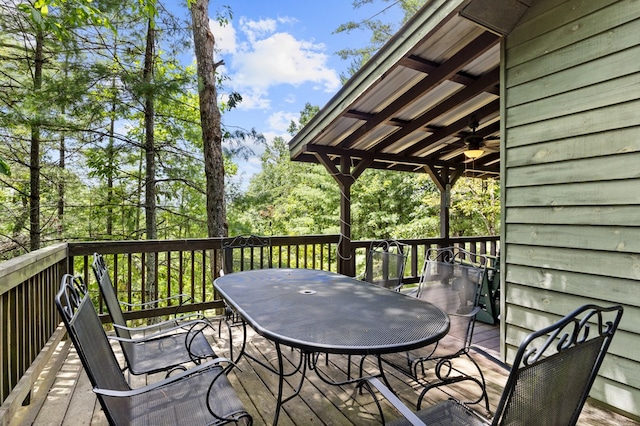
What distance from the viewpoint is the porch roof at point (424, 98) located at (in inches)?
108

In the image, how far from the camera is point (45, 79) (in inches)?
237

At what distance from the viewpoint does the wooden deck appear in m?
2.16

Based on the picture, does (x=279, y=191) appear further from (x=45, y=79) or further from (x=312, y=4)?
(x=45, y=79)

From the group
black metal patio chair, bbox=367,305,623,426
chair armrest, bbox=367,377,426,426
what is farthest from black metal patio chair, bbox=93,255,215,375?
black metal patio chair, bbox=367,305,623,426

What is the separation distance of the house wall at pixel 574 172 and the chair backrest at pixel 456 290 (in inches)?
18.0

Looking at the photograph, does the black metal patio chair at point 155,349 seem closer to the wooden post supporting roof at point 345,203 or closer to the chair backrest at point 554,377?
the chair backrest at point 554,377

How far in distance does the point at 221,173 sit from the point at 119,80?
344cm

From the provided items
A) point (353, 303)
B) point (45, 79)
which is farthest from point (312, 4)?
point (353, 303)

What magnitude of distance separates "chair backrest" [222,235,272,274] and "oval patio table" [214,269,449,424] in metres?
1.04

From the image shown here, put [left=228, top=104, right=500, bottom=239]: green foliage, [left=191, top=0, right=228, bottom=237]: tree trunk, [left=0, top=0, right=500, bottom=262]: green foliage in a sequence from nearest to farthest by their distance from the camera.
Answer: [left=191, top=0, right=228, bottom=237]: tree trunk → [left=0, top=0, right=500, bottom=262]: green foliage → [left=228, top=104, right=500, bottom=239]: green foliage

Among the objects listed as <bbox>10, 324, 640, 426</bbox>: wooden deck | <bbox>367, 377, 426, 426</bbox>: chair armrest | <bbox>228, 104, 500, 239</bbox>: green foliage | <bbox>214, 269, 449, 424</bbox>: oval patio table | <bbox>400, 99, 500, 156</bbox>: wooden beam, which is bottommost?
<bbox>10, 324, 640, 426</bbox>: wooden deck

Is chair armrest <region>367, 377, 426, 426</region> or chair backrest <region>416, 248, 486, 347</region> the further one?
chair backrest <region>416, 248, 486, 347</region>

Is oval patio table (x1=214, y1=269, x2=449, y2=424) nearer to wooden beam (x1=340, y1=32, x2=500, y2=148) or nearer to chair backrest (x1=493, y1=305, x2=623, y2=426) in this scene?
chair backrest (x1=493, y1=305, x2=623, y2=426)

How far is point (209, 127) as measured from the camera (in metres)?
5.84
